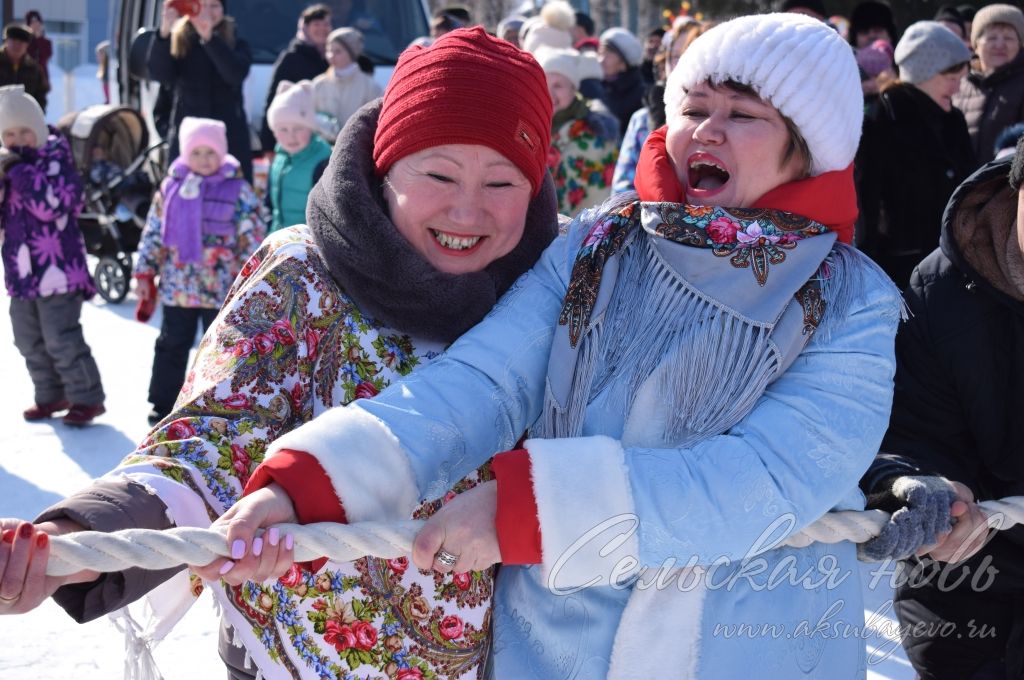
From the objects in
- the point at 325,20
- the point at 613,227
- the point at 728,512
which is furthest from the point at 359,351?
the point at 325,20

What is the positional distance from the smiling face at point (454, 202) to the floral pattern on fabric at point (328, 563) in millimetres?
148

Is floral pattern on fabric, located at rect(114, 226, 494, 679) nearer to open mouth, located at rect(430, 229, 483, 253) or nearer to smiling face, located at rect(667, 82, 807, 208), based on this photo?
open mouth, located at rect(430, 229, 483, 253)

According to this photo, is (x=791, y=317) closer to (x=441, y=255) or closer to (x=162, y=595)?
(x=441, y=255)

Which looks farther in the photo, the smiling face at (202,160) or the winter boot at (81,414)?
the smiling face at (202,160)

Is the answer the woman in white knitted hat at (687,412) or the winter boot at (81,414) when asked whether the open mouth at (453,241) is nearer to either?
the woman in white knitted hat at (687,412)

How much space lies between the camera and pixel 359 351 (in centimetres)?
184

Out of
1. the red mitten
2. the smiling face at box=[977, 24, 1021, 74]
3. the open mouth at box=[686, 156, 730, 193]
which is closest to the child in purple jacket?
the red mitten

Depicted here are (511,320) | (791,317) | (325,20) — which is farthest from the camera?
(325,20)

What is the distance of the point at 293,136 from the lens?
6754 millimetres

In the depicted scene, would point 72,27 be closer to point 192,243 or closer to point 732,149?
point 192,243

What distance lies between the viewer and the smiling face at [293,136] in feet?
22.1

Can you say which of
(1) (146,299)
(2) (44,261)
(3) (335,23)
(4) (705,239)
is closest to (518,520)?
(4) (705,239)

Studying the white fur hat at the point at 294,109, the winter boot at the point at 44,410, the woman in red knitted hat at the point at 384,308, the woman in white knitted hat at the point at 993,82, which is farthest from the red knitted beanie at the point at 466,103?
the white fur hat at the point at 294,109

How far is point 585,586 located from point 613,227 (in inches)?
21.3
